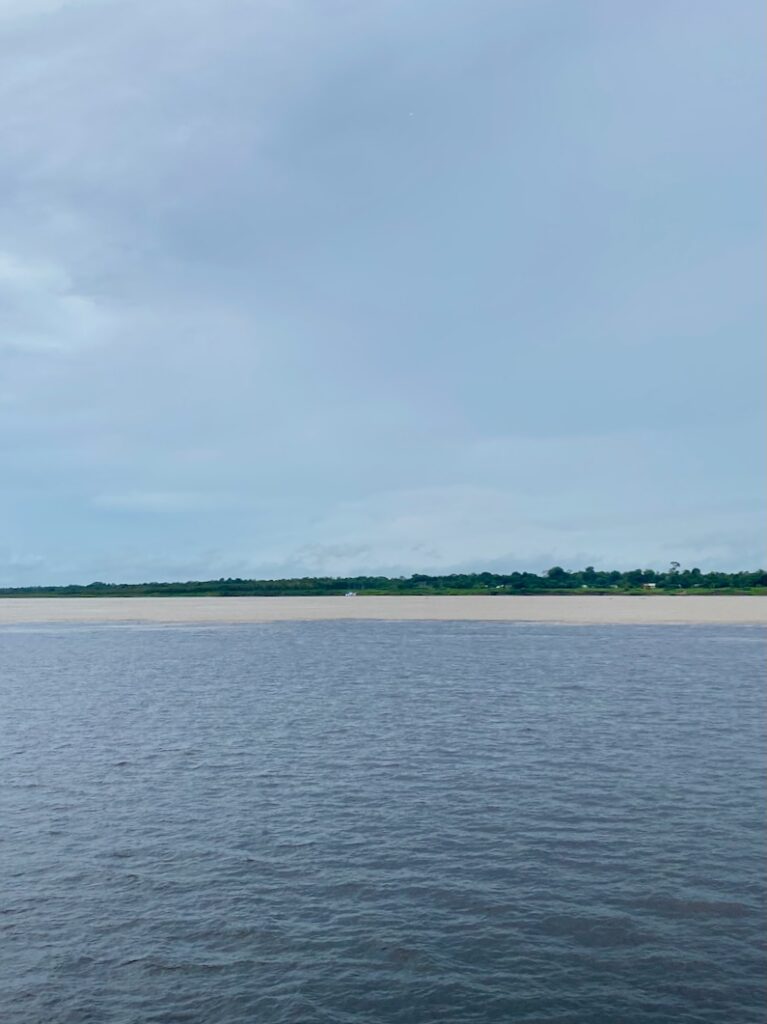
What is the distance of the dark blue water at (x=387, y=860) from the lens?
14.7 meters

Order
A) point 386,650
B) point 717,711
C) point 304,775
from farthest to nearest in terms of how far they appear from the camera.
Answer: point 386,650 < point 717,711 < point 304,775

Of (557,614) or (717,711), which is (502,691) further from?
(557,614)

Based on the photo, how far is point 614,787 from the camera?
2672 centimetres

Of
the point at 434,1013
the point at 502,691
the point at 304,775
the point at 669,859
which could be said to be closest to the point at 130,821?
the point at 304,775

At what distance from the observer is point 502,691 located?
156 feet

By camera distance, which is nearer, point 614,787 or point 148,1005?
point 148,1005

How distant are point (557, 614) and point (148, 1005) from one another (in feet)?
387

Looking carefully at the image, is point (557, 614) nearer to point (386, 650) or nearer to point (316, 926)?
point (386, 650)

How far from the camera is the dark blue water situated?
14.7 m

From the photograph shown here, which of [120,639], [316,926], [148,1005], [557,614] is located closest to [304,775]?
[316,926]

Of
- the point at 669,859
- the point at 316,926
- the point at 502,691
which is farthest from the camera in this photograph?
the point at 502,691

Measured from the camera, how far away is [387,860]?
20.8 metres

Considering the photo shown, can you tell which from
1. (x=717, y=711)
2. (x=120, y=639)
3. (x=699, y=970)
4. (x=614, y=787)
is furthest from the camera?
(x=120, y=639)

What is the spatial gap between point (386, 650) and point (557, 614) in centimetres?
5925
